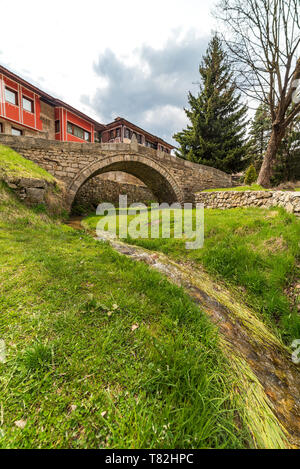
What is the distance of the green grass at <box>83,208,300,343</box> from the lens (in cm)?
280

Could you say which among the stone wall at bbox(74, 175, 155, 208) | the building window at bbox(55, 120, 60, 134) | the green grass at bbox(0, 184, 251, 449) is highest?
the building window at bbox(55, 120, 60, 134)

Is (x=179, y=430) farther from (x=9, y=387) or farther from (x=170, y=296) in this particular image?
(x=170, y=296)

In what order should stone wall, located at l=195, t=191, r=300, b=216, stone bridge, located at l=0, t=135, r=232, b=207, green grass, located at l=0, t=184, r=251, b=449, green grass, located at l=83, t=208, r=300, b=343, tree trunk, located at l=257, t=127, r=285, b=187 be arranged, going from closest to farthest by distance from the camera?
green grass, located at l=0, t=184, r=251, b=449, green grass, located at l=83, t=208, r=300, b=343, stone wall, located at l=195, t=191, r=300, b=216, stone bridge, located at l=0, t=135, r=232, b=207, tree trunk, located at l=257, t=127, r=285, b=187

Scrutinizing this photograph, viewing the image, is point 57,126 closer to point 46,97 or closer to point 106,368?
point 46,97

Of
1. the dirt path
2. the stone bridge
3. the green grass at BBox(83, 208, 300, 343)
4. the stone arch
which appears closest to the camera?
the dirt path

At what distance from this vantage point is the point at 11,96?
56.0 ft

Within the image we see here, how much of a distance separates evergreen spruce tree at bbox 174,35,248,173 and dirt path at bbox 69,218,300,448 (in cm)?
1645

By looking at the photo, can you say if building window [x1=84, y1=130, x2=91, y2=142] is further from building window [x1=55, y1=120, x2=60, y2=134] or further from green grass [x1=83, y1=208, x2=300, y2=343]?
green grass [x1=83, y1=208, x2=300, y2=343]

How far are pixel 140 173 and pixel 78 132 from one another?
51.4 feet

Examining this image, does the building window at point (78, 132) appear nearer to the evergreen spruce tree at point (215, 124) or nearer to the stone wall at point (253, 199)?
the evergreen spruce tree at point (215, 124)

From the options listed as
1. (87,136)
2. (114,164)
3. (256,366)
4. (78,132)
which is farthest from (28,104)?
(256,366)

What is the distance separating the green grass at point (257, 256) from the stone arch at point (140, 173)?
224 inches

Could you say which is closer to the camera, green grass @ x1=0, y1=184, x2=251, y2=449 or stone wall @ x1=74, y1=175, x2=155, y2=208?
green grass @ x1=0, y1=184, x2=251, y2=449

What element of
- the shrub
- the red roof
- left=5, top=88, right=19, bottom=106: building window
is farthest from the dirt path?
the red roof
